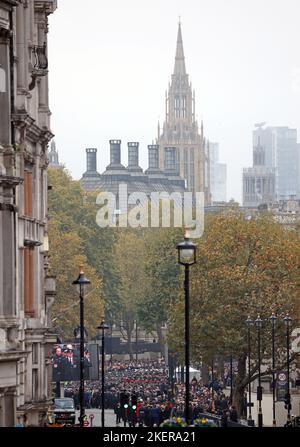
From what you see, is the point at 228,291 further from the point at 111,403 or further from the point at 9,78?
the point at 9,78

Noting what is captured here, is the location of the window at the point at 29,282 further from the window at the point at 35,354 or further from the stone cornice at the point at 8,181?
the stone cornice at the point at 8,181

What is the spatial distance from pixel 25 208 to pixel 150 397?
64856 mm

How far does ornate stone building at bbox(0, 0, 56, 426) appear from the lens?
39781mm

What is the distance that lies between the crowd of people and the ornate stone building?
21.1 m

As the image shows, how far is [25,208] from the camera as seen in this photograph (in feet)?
175

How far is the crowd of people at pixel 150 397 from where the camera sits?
293ft

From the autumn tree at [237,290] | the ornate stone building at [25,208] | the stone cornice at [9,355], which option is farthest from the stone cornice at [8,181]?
the autumn tree at [237,290]

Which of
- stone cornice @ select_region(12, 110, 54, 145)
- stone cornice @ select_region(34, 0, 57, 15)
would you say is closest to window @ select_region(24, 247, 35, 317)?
stone cornice @ select_region(12, 110, 54, 145)

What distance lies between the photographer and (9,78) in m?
41.1

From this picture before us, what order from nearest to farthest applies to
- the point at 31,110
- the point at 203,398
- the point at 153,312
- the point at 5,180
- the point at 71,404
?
1. the point at 5,180
2. the point at 31,110
3. the point at 71,404
4. the point at 203,398
5. the point at 153,312

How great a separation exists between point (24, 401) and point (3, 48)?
45.0ft

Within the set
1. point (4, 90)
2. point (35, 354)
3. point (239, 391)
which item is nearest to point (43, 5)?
point (35, 354)

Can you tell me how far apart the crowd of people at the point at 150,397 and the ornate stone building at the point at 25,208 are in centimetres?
2110
